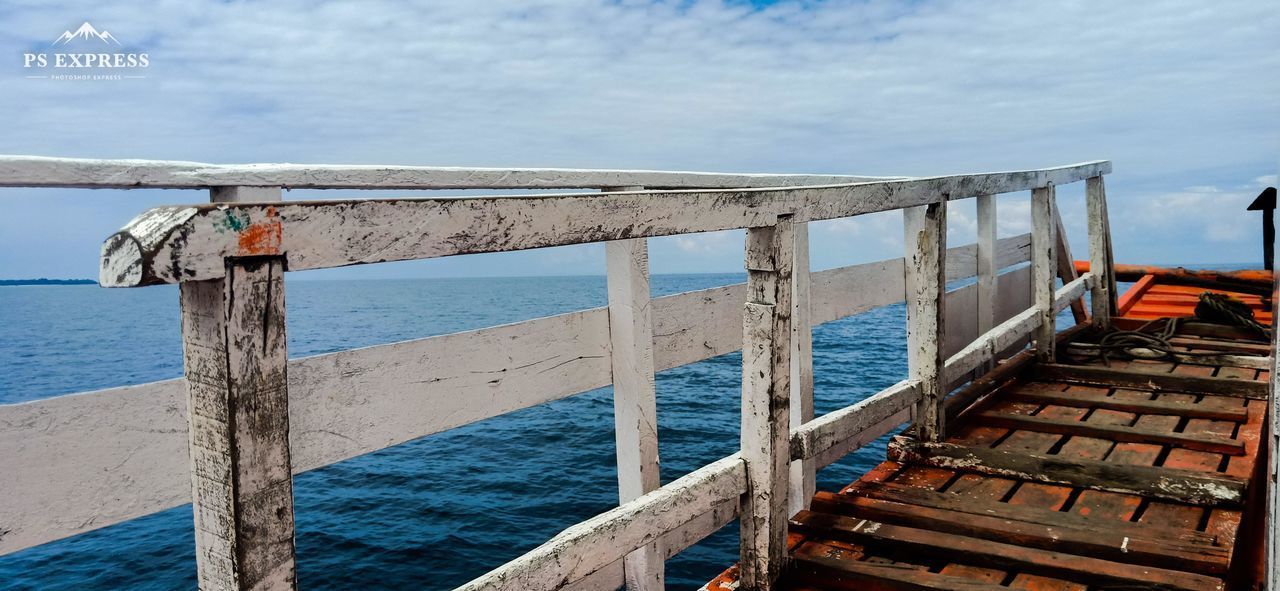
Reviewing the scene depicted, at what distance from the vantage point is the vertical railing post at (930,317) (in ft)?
13.1

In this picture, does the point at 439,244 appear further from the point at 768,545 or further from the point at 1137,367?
the point at 1137,367

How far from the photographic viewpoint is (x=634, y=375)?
3.35 m

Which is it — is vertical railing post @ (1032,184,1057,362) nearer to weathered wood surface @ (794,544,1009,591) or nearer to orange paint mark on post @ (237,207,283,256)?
weathered wood surface @ (794,544,1009,591)

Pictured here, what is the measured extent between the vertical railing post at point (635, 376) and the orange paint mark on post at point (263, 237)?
185 centimetres

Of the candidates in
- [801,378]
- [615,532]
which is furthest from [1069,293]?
[615,532]

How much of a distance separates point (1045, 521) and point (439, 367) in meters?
2.31

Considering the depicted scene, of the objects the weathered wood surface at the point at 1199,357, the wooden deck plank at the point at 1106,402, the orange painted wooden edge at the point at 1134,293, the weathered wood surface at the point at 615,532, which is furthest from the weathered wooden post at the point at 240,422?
the orange painted wooden edge at the point at 1134,293

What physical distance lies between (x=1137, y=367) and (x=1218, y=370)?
0.48 metres

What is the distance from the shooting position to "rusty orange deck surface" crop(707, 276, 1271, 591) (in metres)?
2.97

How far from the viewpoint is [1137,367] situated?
5.88 m

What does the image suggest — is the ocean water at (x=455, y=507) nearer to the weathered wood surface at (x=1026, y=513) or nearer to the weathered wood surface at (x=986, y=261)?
the weathered wood surface at (x=986, y=261)

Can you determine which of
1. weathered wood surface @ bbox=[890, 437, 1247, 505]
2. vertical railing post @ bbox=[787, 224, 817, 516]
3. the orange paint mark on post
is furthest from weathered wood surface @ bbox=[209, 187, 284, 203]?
weathered wood surface @ bbox=[890, 437, 1247, 505]

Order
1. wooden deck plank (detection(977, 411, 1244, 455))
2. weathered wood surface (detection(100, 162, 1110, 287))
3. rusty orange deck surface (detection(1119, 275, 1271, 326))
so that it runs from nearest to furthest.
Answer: weathered wood surface (detection(100, 162, 1110, 287)) → wooden deck plank (detection(977, 411, 1244, 455)) → rusty orange deck surface (detection(1119, 275, 1271, 326))

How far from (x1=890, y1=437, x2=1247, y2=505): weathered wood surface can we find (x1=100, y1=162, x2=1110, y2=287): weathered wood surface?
1.70 meters
